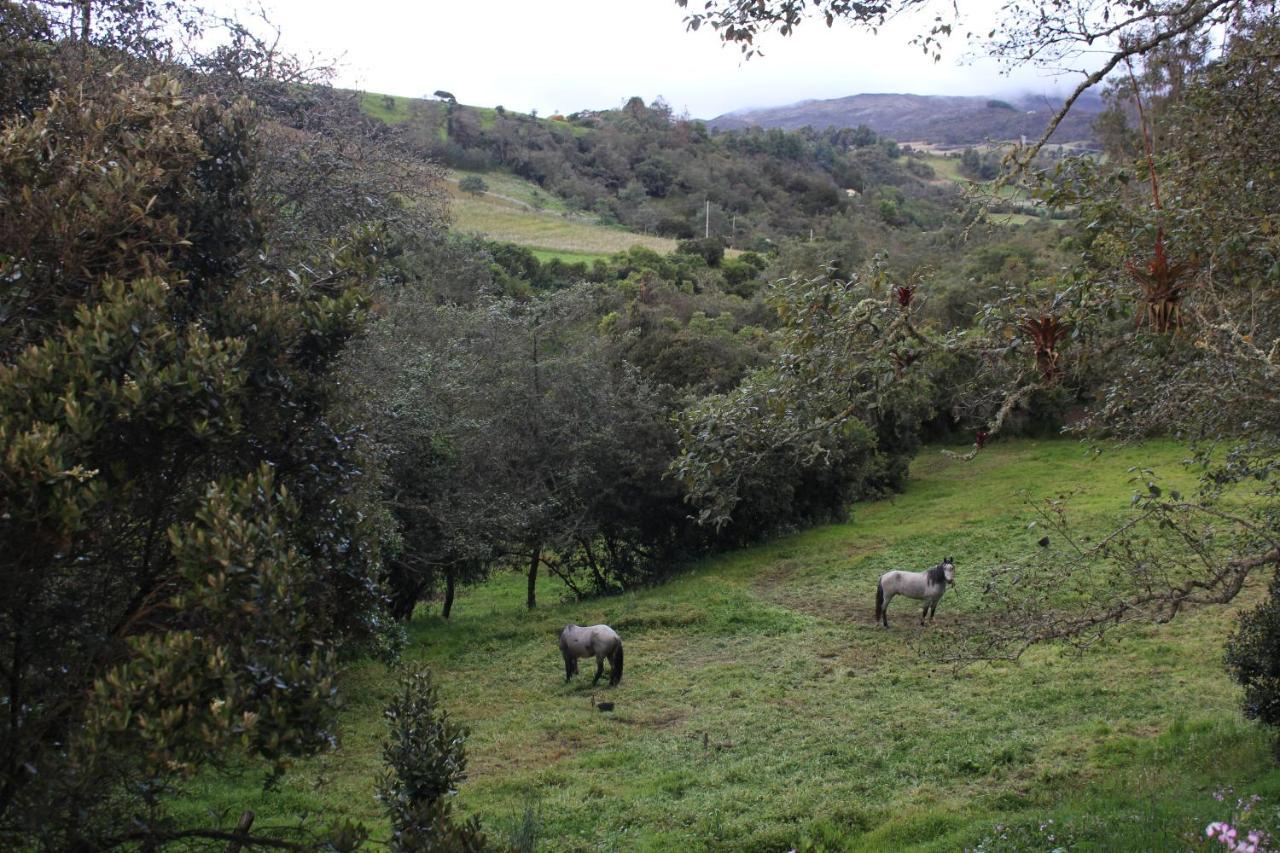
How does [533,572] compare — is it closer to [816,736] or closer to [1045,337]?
[816,736]

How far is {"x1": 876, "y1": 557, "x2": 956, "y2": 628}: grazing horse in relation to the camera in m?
16.1

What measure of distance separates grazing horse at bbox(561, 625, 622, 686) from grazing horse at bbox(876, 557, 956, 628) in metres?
5.01

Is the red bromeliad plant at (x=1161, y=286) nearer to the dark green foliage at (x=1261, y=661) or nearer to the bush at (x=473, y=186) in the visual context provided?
the dark green foliage at (x=1261, y=661)

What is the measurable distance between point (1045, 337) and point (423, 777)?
426 centimetres

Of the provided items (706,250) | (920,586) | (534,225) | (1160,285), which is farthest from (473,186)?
(1160,285)

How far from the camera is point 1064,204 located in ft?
21.8

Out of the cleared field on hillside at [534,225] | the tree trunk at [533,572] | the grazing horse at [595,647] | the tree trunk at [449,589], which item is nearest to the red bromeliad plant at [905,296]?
the grazing horse at [595,647]

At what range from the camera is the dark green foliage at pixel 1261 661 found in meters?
7.71

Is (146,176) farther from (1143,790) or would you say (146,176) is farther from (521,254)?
(521,254)

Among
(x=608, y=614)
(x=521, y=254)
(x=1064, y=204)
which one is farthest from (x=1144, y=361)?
(x=521, y=254)

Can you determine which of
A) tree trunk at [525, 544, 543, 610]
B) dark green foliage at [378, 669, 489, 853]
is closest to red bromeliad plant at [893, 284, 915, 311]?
dark green foliage at [378, 669, 489, 853]

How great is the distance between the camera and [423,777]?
4.82 metres

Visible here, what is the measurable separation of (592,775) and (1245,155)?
847 cm

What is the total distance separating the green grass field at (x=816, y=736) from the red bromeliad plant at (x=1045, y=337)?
1.43m
